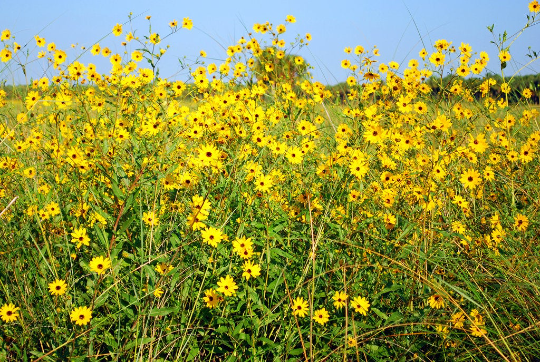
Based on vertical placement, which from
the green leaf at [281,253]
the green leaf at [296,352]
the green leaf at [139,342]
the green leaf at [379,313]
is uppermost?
the green leaf at [281,253]

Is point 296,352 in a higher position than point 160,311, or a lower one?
lower

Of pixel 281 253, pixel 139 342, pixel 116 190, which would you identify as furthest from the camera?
pixel 281 253

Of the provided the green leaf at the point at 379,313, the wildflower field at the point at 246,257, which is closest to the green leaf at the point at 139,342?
the wildflower field at the point at 246,257

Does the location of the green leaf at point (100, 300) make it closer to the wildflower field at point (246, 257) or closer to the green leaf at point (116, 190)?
the wildflower field at point (246, 257)

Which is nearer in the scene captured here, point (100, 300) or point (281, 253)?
point (100, 300)

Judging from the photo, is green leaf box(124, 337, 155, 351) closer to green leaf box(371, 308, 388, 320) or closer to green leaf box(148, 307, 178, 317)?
green leaf box(148, 307, 178, 317)

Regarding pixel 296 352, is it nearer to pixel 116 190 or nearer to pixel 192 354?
pixel 192 354

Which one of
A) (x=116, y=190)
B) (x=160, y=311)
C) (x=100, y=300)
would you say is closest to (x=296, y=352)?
(x=160, y=311)

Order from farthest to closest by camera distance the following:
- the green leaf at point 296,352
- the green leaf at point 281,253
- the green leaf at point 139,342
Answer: the green leaf at point 281,253, the green leaf at point 296,352, the green leaf at point 139,342

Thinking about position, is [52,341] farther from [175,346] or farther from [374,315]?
[374,315]

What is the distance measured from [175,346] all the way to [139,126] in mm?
1202

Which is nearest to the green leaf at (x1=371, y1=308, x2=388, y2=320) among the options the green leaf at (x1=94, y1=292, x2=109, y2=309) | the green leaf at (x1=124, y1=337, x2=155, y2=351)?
the green leaf at (x1=124, y1=337, x2=155, y2=351)

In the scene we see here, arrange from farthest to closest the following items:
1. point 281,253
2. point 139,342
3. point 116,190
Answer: point 281,253, point 116,190, point 139,342

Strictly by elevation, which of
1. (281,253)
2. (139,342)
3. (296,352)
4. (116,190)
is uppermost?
(116,190)
